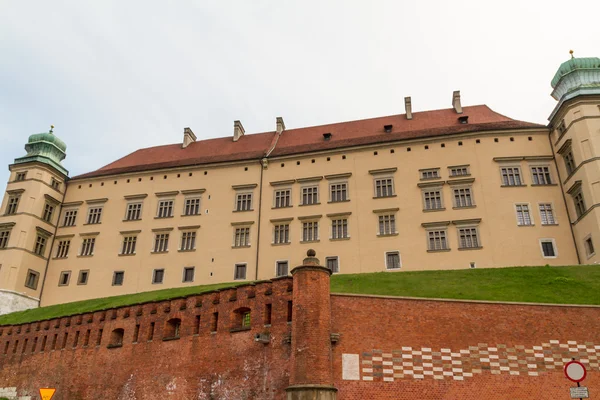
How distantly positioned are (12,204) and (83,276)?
30.5ft

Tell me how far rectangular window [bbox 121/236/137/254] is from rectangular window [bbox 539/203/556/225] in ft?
104

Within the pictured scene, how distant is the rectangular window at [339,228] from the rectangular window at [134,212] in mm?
16766

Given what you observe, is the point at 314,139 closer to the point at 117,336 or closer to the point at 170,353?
the point at 117,336

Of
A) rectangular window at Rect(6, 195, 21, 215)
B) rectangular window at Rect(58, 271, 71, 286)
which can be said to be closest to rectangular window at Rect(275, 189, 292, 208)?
rectangular window at Rect(58, 271, 71, 286)

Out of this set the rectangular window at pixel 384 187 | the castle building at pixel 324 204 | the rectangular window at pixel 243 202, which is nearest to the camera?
the castle building at pixel 324 204

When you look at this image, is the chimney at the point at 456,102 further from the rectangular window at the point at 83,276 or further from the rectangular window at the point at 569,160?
the rectangular window at the point at 83,276

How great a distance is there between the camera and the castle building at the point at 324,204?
35.6 meters

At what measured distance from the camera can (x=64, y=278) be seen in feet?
141

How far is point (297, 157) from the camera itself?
139 ft

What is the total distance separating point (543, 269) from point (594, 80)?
16564mm

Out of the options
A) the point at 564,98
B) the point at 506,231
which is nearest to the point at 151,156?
the point at 506,231

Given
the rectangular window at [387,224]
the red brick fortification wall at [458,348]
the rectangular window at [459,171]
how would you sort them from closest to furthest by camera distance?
1. the red brick fortification wall at [458,348]
2. the rectangular window at [387,224]
3. the rectangular window at [459,171]

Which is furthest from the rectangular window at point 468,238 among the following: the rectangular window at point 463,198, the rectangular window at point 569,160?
the rectangular window at point 569,160

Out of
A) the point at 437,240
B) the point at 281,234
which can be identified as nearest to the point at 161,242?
the point at 281,234
